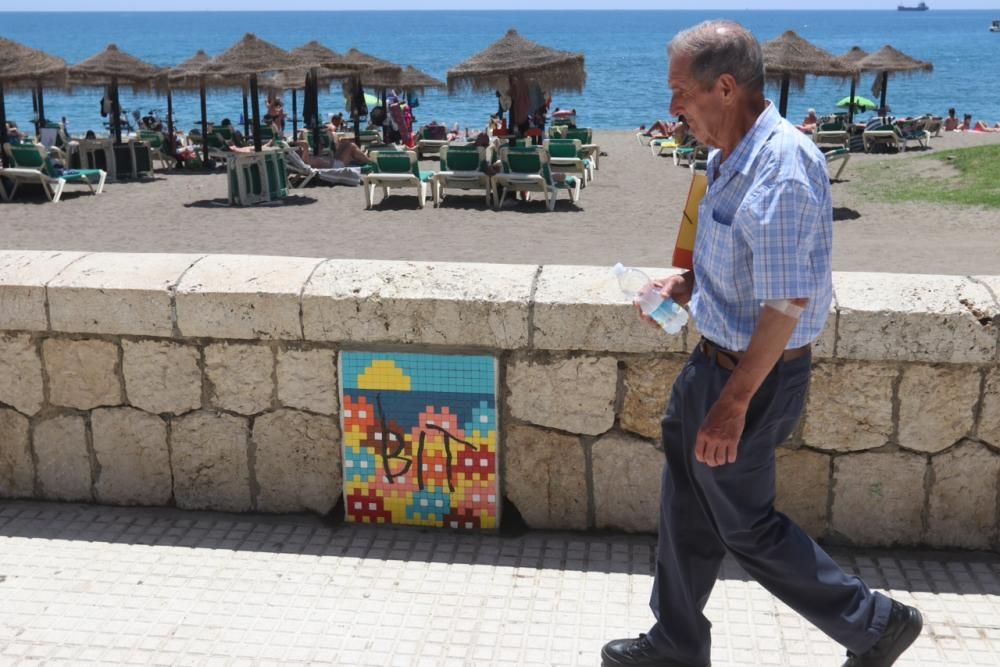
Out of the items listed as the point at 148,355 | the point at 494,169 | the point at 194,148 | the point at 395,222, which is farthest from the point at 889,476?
the point at 194,148

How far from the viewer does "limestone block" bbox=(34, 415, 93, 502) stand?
3.73 meters

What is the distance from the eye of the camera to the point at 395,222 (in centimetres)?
1277

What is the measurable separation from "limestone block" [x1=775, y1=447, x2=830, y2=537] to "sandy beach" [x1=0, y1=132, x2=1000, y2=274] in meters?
6.49

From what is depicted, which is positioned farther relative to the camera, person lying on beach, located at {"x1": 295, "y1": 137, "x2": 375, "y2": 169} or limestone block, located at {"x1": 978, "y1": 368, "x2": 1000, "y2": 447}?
person lying on beach, located at {"x1": 295, "y1": 137, "x2": 375, "y2": 169}

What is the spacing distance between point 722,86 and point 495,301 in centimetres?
132

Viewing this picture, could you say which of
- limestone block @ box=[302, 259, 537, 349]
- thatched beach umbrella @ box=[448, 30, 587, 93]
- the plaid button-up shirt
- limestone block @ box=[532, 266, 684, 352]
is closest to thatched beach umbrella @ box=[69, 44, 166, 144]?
thatched beach umbrella @ box=[448, 30, 587, 93]

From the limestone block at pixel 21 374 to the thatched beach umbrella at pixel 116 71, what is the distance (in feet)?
49.2

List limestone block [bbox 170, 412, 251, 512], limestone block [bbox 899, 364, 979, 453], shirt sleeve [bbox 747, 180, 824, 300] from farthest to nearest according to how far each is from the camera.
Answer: limestone block [bbox 170, 412, 251, 512] < limestone block [bbox 899, 364, 979, 453] < shirt sleeve [bbox 747, 180, 824, 300]

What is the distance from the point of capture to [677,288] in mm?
2629

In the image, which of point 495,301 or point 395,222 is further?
point 395,222

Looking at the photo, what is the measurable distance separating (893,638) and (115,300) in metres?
2.54

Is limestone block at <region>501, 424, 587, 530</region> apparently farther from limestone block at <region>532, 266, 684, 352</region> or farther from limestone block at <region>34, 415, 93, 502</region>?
limestone block at <region>34, 415, 93, 502</region>

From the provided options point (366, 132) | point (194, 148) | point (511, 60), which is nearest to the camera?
point (511, 60)

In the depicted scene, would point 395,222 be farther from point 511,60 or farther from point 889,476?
point 889,476
